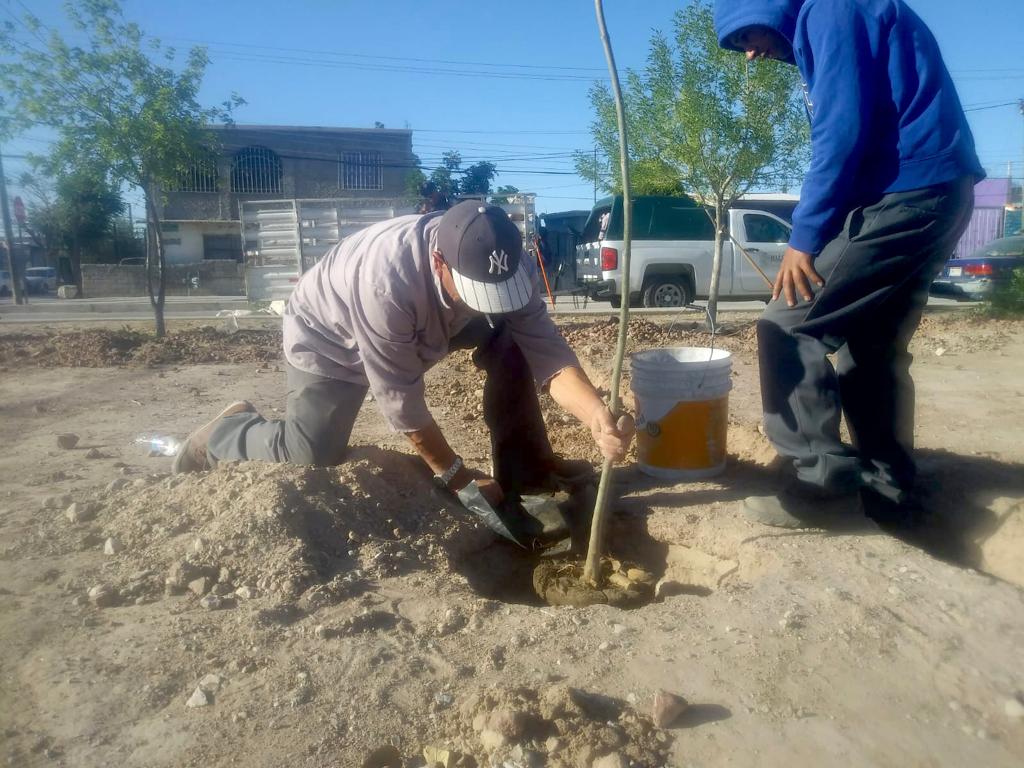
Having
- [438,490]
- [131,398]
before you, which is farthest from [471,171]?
[438,490]

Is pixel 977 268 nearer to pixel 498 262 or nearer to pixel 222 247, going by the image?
pixel 498 262

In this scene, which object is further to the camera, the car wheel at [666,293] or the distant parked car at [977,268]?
the distant parked car at [977,268]

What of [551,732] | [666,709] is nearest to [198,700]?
[551,732]

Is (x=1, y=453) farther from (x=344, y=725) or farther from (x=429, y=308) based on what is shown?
(x=344, y=725)

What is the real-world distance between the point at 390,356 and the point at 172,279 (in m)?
28.1

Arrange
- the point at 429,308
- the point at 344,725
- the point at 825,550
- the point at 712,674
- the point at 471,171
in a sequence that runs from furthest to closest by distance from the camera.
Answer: the point at 471,171 < the point at 429,308 < the point at 825,550 < the point at 712,674 < the point at 344,725

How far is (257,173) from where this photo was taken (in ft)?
107

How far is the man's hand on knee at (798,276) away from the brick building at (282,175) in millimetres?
31536

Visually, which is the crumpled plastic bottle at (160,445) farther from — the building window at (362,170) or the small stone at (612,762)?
the building window at (362,170)

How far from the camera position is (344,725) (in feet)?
6.00

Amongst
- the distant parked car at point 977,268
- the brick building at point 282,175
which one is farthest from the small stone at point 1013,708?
the brick building at point 282,175

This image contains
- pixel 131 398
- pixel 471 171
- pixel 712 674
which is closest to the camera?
pixel 712 674

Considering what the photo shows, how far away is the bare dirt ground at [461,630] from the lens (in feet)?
5.77

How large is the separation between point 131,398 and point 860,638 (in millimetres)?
5387
